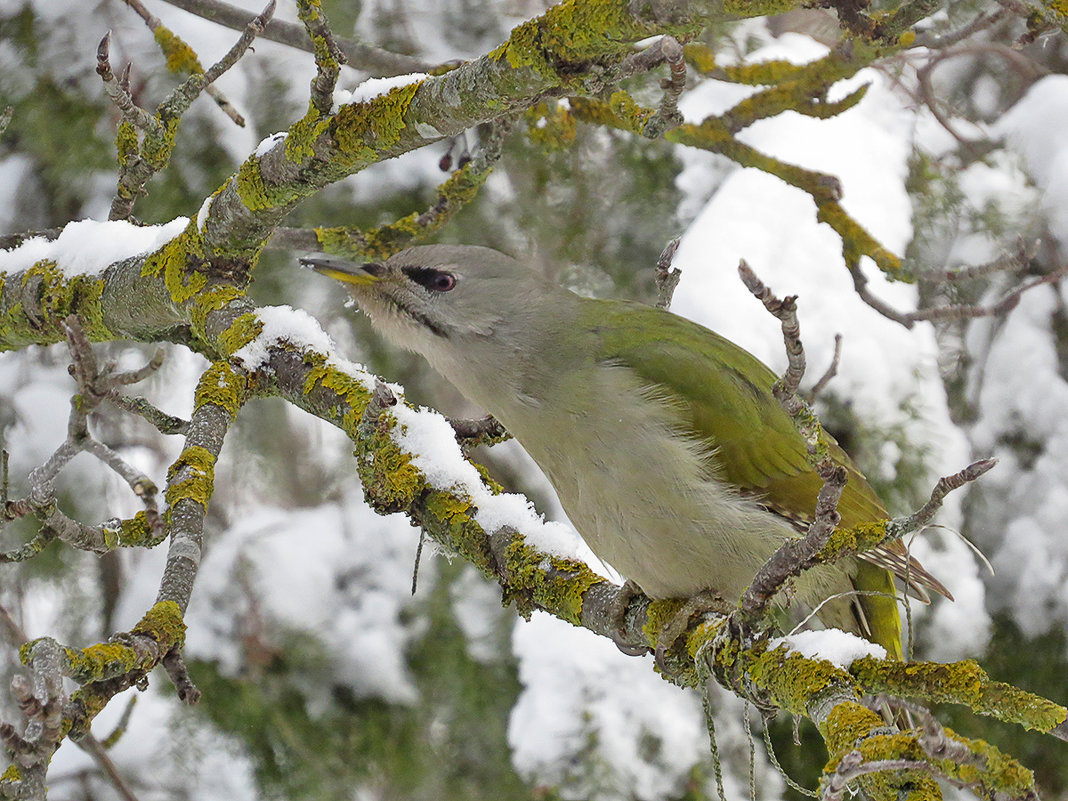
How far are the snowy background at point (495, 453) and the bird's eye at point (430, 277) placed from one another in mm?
1282

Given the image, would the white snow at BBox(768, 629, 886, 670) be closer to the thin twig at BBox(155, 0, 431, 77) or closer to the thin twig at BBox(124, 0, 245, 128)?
the thin twig at BBox(124, 0, 245, 128)

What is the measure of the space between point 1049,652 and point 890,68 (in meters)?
2.86

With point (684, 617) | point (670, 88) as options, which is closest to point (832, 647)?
point (684, 617)

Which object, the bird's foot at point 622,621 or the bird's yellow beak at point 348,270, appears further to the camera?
the bird's yellow beak at point 348,270

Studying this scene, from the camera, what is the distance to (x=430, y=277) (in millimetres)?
3326

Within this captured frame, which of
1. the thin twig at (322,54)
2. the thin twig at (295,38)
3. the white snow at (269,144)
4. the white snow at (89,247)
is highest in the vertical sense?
the thin twig at (295,38)

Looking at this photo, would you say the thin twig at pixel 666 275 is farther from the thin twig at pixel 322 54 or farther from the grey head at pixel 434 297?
the thin twig at pixel 322 54

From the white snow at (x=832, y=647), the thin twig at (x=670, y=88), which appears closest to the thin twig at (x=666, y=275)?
the thin twig at (x=670, y=88)

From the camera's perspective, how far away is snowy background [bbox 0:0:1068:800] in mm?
4145

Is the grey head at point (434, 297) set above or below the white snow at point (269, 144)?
above

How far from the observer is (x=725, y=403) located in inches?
125

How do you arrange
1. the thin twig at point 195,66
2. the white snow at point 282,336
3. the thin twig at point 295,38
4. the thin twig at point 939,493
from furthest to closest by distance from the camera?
the thin twig at point 295,38
the thin twig at point 195,66
the white snow at point 282,336
the thin twig at point 939,493

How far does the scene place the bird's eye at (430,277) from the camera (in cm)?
332

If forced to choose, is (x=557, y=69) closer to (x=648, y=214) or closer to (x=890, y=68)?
(x=648, y=214)
